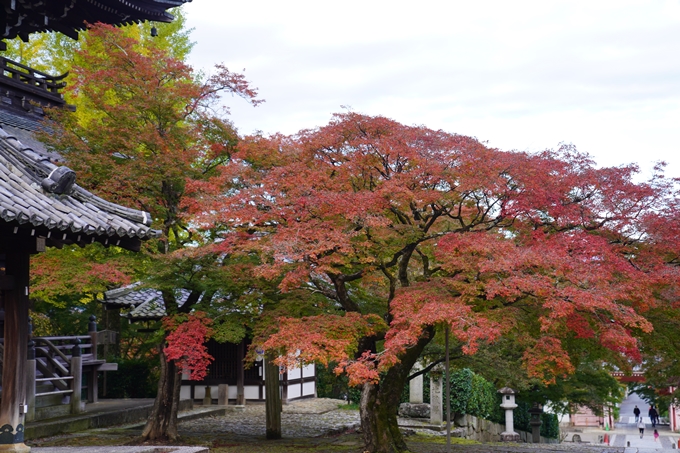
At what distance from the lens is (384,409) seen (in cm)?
1268

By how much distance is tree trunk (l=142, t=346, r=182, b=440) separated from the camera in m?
13.8

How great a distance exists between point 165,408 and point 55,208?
777 cm

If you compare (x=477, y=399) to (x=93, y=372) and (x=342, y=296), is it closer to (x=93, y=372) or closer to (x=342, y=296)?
(x=342, y=296)

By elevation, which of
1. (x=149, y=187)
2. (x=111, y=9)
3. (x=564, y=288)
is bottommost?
(x=564, y=288)

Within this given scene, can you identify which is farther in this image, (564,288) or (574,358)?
(574,358)

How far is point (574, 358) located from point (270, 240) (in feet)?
19.3

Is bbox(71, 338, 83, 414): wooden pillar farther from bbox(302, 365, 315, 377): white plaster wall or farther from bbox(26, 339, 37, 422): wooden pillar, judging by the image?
bbox(302, 365, 315, 377): white plaster wall

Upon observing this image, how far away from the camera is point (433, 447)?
49.4ft

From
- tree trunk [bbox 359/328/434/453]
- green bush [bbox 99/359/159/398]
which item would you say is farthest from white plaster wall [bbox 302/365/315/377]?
tree trunk [bbox 359/328/434/453]

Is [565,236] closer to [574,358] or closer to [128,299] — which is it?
[574,358]


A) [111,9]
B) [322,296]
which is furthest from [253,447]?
[111,9]

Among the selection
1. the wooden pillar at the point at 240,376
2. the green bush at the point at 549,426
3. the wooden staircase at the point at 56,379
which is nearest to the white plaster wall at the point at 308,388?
the wooden pillar at the point at 240,376

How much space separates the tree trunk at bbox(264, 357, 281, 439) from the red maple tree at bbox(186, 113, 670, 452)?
3.26 meters

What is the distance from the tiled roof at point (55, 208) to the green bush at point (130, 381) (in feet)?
48.3
